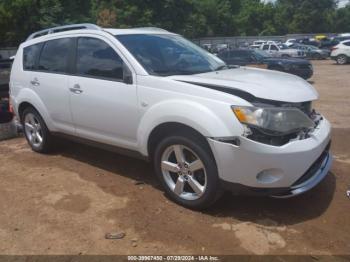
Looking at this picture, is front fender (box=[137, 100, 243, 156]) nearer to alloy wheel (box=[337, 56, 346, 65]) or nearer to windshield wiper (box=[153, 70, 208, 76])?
windshield wiper (box=[153, 70, 208, 76])

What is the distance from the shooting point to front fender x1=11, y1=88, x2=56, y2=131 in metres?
5.61

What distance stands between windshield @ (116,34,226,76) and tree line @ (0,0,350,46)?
2702 cm

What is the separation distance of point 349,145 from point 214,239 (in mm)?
3608

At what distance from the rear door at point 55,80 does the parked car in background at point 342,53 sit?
83.8 feet

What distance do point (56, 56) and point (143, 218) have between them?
266cm

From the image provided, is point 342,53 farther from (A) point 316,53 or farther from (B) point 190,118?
(B) point 190,118

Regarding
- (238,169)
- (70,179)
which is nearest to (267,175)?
(238,169)

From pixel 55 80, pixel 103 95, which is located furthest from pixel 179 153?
pixel 55 80

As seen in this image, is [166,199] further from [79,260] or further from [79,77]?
[79,77]

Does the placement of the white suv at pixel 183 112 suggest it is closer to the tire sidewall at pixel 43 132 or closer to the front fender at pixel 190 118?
the front fender at pixel 190 118

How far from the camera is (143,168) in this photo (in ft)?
17.6

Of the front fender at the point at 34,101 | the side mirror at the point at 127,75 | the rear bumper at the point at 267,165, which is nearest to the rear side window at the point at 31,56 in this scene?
the front fender at the point at 34,101

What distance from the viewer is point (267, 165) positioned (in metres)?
3.58

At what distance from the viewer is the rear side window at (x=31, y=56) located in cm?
583
